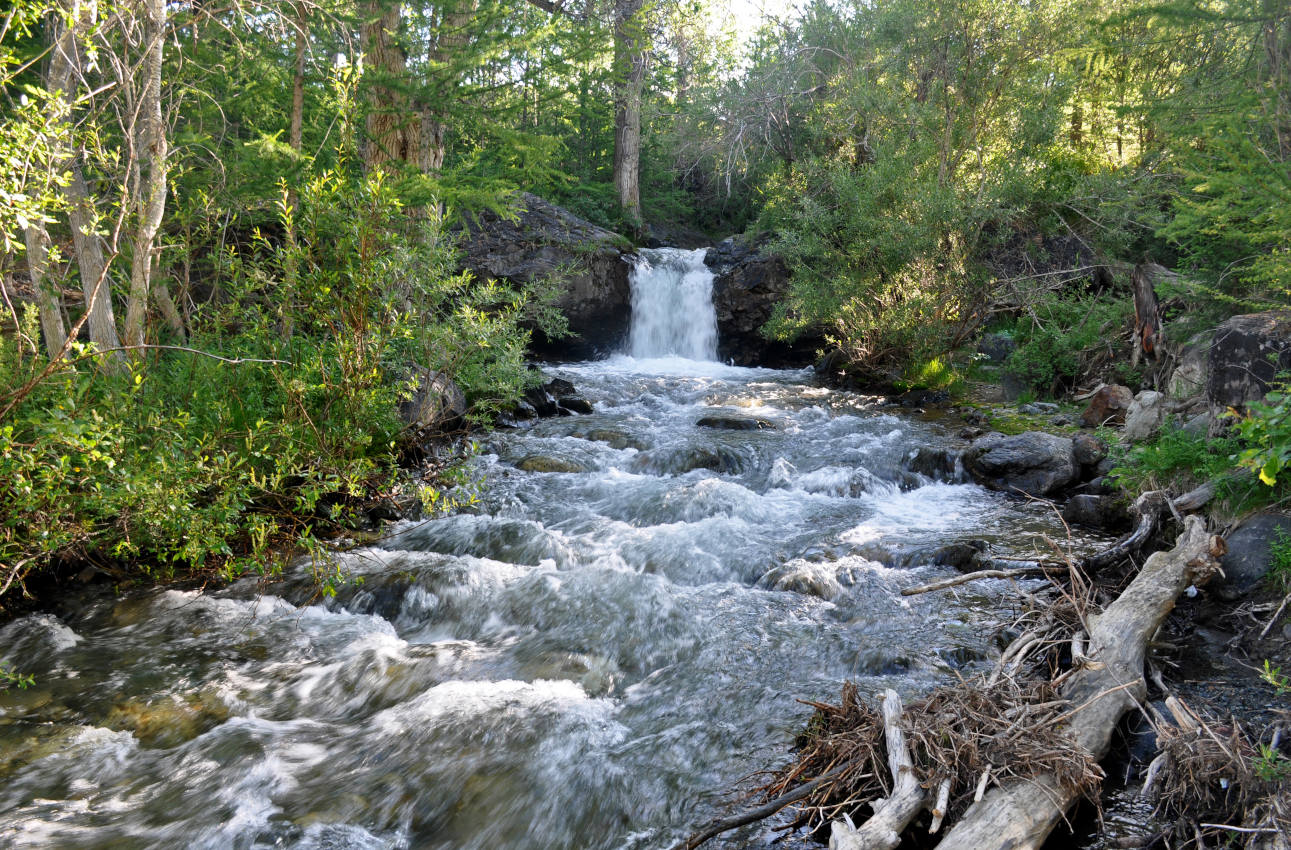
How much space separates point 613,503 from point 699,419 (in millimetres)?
3905

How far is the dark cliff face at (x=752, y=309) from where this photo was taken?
1827cm

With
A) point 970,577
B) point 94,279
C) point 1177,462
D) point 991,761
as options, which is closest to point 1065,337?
point 1177,462

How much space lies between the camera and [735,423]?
463 inches

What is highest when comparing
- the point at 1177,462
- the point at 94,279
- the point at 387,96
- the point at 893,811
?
the point at 387,96

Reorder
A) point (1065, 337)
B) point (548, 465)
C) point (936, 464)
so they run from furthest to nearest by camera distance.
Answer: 1. point (1065, 337)
2. point (548, 465)
3. point (936, 464)

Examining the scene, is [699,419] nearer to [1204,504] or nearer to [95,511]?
[1204,504]

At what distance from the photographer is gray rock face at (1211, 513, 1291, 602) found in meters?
4.82

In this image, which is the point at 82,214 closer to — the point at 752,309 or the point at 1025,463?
the point at 1025,463

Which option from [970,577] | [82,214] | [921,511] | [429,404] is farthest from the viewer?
[429,404]

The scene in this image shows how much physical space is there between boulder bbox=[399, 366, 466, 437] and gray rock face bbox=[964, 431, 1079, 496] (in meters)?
6.32

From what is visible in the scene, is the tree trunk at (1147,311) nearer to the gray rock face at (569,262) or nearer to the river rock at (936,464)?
the river rock at (936,464)

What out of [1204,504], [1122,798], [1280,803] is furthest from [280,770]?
[1204,504]

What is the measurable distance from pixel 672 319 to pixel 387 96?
11217 millimetres

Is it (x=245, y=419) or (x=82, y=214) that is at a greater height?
(x=82, y=214)
